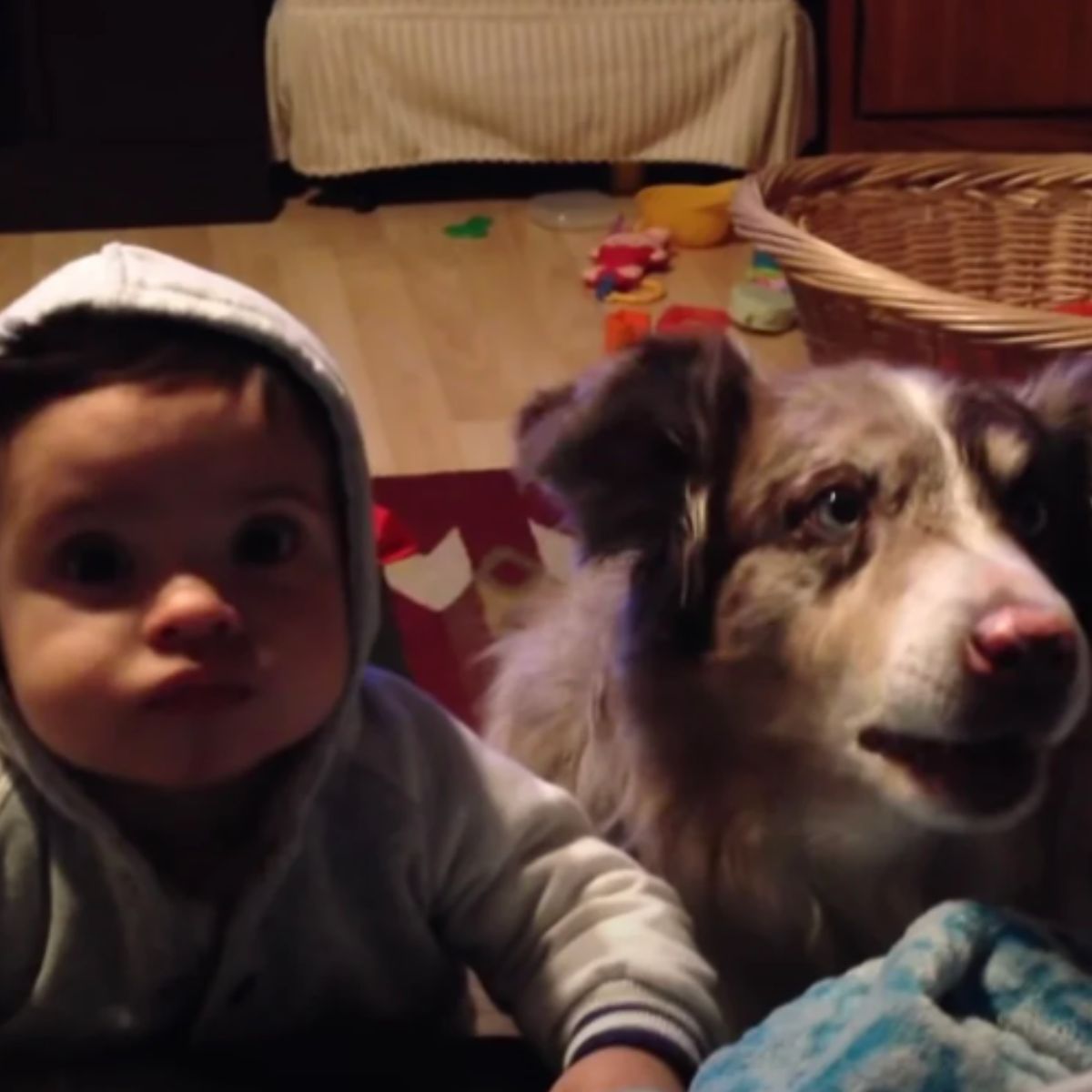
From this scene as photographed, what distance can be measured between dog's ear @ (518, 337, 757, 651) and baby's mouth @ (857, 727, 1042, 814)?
190 millimetres

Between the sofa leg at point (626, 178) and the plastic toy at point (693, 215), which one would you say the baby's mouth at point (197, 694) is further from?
the sofa leg at point (626, 178)

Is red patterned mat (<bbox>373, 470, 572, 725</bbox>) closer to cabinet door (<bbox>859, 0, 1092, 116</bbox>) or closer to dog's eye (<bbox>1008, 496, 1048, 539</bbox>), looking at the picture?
dog's eye (<bbox>1008, 496, 1048, 539</bbox>)

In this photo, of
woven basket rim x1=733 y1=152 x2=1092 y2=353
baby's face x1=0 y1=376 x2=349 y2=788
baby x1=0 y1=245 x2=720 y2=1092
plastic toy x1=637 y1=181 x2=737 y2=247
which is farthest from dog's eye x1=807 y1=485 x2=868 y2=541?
plastic toy x1=637 y1=181 x2=737 y2=247

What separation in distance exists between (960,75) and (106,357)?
8.55ft

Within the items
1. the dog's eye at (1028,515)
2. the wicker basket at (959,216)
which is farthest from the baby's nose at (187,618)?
the wicker basket at (959,216)

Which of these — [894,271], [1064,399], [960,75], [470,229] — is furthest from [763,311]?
[1064,399]

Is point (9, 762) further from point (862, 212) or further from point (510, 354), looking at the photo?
point (510, 354)

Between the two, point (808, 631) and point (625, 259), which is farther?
point (625, 259)

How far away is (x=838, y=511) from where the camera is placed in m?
1.16

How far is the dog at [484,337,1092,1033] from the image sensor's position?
111 centimetres

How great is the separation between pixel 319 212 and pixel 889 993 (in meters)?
2.60

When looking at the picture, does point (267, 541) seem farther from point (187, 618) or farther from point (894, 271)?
A: point (894, 271)

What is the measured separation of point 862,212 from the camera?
7.72 feet

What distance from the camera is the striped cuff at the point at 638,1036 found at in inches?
41.6
